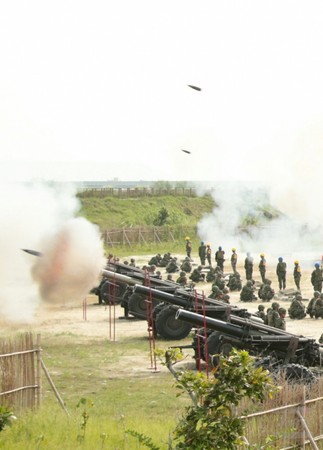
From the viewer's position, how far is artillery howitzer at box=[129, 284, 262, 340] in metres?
19.9

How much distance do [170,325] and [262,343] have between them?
17.0 feet

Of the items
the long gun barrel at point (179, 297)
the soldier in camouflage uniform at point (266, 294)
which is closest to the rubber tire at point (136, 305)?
the long gun barrel at point (179, 297)

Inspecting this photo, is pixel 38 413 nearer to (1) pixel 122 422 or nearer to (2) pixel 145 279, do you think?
(1) pixel 122 422

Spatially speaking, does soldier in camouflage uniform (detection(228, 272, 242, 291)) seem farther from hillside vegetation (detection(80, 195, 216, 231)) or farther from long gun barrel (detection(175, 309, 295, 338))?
hillside vegetation (detection(80, 195, 216, 231))

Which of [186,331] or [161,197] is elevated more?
[161,197]

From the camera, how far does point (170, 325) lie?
22656 millimetres

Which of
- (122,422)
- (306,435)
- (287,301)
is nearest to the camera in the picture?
(306,435)

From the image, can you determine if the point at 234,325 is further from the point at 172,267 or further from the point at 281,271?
the point at 172,267

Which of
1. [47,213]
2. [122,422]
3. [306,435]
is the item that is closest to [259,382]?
[306,435]

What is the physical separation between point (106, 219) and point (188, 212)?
23.8 feet

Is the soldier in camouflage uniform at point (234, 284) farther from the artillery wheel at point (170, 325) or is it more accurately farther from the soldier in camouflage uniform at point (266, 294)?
the artillery wheel at point (170, 325)

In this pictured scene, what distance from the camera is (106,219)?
2391 inches

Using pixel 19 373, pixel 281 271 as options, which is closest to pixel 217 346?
pixel 19 373

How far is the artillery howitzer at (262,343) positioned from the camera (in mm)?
16908
